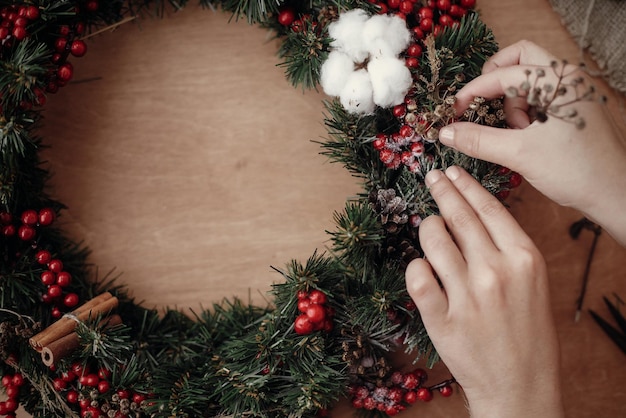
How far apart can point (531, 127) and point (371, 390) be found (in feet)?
2.03

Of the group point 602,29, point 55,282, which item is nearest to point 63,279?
point 55,282

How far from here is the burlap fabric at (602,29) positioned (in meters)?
1.27

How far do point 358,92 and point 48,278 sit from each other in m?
0.76

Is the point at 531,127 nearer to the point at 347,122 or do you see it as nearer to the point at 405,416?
the point at 347,122

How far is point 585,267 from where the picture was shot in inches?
51.6

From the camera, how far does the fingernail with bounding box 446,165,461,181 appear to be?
3.31ft

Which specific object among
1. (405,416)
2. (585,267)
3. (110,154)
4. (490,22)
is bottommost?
(405,416)

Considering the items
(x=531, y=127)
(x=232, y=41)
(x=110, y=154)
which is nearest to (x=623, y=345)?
(x=531, y=127)

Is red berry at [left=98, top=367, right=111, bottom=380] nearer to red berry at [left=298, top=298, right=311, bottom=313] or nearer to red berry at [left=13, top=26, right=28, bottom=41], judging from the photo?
red berry at [left=298, top=298, right=311, bottom=313]

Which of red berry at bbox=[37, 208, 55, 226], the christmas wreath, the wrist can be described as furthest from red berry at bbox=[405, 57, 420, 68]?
red berry at bbox=[37, 208, 55, 226]

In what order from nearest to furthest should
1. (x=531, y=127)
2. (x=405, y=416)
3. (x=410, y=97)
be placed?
(x=531, y=127) < (x=410, y=97) < (x=405, y=416)

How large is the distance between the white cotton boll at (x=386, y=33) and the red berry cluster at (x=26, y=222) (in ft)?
2.54

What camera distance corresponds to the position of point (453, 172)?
1.01 metres

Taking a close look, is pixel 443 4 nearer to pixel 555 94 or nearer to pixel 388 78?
pixel 388 78
